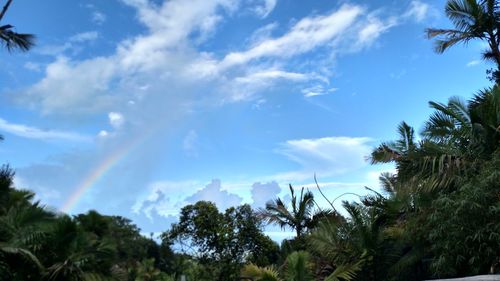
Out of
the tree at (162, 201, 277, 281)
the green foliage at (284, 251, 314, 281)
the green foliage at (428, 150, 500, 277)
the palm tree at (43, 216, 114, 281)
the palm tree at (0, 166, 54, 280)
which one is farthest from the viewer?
the tree at (162, 201, 277, 281)

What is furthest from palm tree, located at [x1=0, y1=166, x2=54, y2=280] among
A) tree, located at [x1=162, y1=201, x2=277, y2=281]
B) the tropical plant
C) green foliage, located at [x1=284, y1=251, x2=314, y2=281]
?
tree, located at [x1=162, y1=201, x2=277, y2=281]

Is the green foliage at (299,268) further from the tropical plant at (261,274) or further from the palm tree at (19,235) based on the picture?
the palm tree at (19,235)

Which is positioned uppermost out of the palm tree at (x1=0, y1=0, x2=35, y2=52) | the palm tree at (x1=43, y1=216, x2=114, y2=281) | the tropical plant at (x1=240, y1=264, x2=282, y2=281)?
the palm tree at (x1=0, y1=0, x2=35, y2=52)

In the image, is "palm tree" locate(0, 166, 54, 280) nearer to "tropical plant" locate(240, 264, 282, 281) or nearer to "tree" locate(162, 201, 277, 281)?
"tropical plant" locate(240, 264, 282, 281)

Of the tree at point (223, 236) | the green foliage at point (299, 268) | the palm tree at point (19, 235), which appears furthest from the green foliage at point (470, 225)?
the tree at point (223, 236)

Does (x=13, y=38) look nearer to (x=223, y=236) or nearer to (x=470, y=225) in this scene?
(x=470, y=225)

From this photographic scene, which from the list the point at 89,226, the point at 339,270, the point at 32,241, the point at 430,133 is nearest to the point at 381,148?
the point at 430,133

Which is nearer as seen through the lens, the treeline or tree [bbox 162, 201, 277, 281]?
the treeline

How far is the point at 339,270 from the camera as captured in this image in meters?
13.8

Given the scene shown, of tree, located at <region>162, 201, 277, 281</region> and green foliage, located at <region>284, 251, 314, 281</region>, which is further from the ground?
tree, located at <region>162, 201, 277, 281</region>

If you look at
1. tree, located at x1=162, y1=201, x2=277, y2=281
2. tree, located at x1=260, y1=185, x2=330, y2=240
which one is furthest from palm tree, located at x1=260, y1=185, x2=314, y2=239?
tree, located at x1=162, y1=201, x2=277, y2=281

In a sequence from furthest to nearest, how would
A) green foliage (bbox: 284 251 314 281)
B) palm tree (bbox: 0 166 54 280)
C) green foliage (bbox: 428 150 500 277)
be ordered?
1. green foliage (bbox: 284 251 314 281)
2. palm tree (bbox: 0 166 54 280)
3. green foliage (bbox: 428 150 500 277)

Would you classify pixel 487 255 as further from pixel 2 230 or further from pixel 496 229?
pixel 2 230

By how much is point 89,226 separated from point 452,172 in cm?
1454
